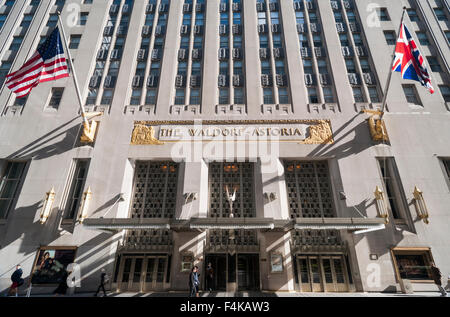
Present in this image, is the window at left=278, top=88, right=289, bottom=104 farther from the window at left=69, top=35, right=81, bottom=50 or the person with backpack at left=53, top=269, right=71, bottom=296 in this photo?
the window at left=69, top=35, right=81, bottom=50

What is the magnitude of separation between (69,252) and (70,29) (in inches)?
897

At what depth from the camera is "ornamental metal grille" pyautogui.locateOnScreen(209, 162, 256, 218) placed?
57.8 feet

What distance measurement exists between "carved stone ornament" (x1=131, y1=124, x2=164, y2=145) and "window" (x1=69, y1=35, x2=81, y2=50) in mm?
12733

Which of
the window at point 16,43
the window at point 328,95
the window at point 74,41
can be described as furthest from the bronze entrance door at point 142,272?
the window at point 16,43

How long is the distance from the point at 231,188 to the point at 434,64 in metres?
22.6

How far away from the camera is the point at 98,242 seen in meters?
16.1

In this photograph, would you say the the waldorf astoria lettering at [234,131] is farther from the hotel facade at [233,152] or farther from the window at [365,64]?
the window at [365,64]

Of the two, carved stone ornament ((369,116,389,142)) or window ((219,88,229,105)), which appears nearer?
carved stone ornament ((369,116,389,142))

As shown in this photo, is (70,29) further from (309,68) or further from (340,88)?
(340,88)

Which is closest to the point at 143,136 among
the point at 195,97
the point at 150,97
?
the point at 150,97

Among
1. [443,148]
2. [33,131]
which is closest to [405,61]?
[443,148]

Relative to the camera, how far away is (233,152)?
18422mm

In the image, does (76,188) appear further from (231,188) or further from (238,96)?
(238,96)

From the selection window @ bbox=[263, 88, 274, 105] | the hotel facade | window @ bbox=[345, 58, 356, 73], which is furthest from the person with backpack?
window @ bbox=[345, 58, 356, 73]
